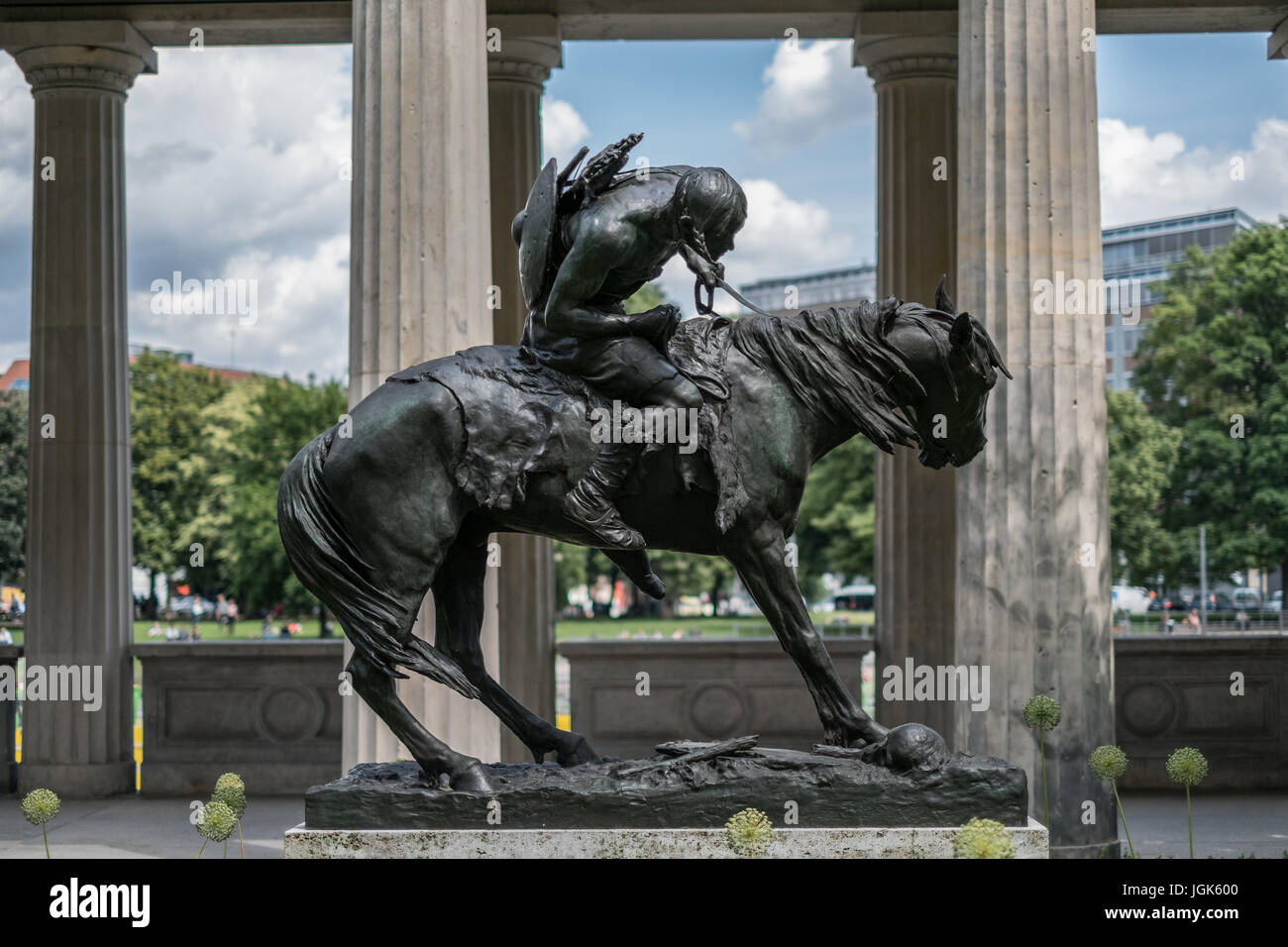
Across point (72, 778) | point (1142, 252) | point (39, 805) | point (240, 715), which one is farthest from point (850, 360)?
point (1142, 252)

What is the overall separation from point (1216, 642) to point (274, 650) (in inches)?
545

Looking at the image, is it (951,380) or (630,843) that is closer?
(630,843)

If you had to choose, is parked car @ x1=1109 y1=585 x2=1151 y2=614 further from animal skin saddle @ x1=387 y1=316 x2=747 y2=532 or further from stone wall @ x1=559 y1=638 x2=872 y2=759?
animal skin saddle @ x1=387 y1=316 x2=747 y2=532

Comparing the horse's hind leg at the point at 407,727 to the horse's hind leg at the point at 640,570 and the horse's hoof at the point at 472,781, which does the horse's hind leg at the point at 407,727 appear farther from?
the horse's hind leg at the point at 640,570

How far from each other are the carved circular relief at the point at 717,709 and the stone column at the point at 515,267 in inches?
86.0

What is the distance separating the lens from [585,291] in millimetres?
8062

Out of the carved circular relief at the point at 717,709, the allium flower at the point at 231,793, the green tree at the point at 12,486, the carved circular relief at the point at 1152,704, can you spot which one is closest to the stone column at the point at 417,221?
the allium flower at the point at 231,793

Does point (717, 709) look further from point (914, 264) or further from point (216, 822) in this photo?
point (216, 822)

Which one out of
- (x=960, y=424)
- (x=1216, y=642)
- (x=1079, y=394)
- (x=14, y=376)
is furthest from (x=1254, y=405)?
(x=14, y=376)

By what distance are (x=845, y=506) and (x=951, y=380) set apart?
65.5 m

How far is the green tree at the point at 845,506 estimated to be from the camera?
72.4 meters

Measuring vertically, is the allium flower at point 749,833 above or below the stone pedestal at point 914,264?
below

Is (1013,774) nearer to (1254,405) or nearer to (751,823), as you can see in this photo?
(751,823)
